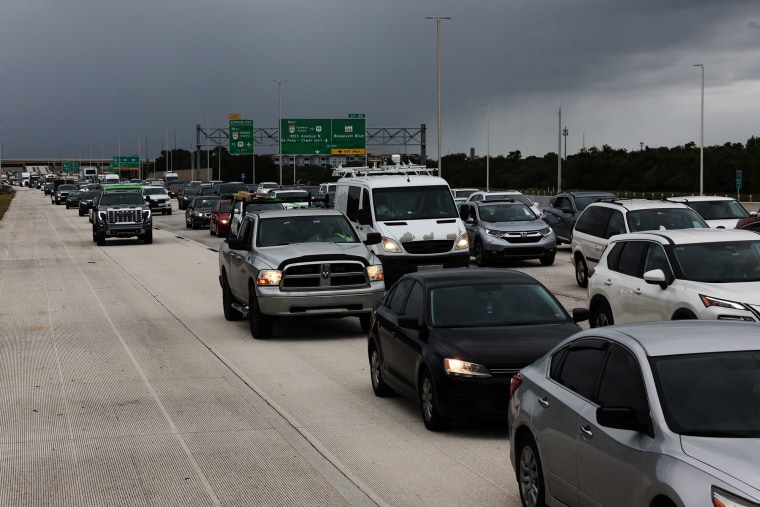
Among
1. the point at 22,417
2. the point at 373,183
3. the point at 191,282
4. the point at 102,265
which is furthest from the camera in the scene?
the point at 102,265

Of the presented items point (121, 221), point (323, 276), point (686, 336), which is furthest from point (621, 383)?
point (121, 221)

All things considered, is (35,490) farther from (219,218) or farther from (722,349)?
(219,218)

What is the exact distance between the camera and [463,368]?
34.8 ft

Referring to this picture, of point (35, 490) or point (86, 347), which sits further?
Result: point (86, 347)

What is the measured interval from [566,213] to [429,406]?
24833mm

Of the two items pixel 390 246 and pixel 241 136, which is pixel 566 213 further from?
pixel 241 136

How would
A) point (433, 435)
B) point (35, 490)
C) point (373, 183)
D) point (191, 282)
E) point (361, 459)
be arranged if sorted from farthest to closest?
point (191, 282) < point (373, 183) < point (433, 435) < point (361, 459) < point (35, 490)

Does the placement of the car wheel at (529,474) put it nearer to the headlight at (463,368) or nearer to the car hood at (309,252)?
the headlight at (463,368)

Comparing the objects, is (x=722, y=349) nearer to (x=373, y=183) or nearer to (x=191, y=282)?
(x=373, y=183)

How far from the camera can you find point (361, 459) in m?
10.0

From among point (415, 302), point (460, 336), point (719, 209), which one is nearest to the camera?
point (460, 336)

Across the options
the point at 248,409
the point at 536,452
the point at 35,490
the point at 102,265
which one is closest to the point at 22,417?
the point at 248,409

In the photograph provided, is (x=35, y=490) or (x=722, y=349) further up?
(x=722, y=349)

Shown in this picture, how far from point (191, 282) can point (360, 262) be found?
1095cm
